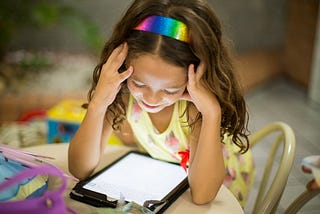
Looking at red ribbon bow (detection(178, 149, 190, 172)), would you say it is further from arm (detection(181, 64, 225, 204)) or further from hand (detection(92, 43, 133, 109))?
hand (detection(92, 43, 133, 109))

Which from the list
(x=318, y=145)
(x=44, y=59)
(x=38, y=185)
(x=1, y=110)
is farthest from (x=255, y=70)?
(x=38, y=185)

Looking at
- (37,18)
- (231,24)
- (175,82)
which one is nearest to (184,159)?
(175,82)

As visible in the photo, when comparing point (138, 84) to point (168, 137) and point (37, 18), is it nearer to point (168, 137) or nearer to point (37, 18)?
point (168, 137)

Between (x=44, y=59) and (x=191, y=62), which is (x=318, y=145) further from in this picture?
(x=44, y=59)

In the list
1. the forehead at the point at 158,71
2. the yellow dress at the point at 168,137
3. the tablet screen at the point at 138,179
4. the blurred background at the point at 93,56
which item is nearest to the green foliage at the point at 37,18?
the blurred background at the point at 93,56

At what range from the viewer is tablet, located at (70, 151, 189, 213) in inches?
37.4

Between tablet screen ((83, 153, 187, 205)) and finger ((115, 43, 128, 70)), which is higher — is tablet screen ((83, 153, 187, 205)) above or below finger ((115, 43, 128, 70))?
below

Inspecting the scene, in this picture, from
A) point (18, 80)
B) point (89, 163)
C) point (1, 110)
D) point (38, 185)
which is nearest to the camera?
point (38, 185)

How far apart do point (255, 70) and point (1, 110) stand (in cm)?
184

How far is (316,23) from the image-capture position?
3152mm

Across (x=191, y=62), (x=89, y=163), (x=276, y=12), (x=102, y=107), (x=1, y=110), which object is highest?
(x=191, y=62)

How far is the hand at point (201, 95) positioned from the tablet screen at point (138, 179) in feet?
0.59

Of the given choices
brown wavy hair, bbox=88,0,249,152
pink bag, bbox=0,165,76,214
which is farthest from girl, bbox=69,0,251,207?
pink bag, bbox=0,165,76,214

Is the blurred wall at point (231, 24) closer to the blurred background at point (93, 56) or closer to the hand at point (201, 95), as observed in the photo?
the blurred background at point (93, 56)
